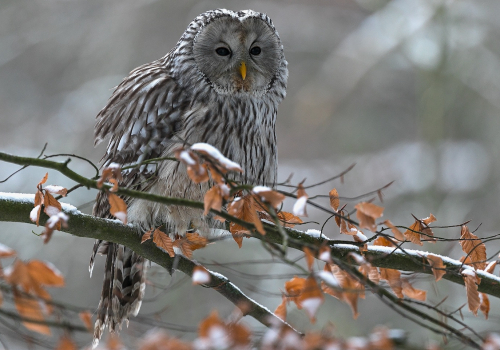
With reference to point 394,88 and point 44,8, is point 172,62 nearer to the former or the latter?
point 44,8

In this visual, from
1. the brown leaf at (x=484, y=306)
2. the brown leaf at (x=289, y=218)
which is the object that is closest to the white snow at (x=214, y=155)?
the brown leaf at (x=289, y=218)

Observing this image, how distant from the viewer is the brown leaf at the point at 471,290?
2137 mm

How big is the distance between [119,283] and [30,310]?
6.51 ft

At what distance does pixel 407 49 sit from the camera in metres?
7.88

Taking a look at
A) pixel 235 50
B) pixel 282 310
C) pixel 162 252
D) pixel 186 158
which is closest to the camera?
pixel 186 158

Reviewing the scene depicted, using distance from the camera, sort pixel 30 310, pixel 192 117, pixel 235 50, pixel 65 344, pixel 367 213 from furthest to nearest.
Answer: pixel 235 50 → pixel 192 117 → pixel 367 213 → pixel 30 310 → pixel 65 344

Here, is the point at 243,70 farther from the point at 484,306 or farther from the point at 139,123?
the point at 484,306

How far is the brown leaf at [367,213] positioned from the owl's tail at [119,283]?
1818mm

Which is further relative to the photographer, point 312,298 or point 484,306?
point 484,306

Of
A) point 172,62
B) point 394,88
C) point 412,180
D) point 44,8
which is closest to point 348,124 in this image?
point 394,88

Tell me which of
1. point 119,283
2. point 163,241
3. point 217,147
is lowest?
point 163,241

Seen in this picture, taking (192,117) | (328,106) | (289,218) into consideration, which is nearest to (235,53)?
(192,117)

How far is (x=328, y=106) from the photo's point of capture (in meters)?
Result: 9.27

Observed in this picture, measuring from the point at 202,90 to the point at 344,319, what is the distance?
17.7 feet
